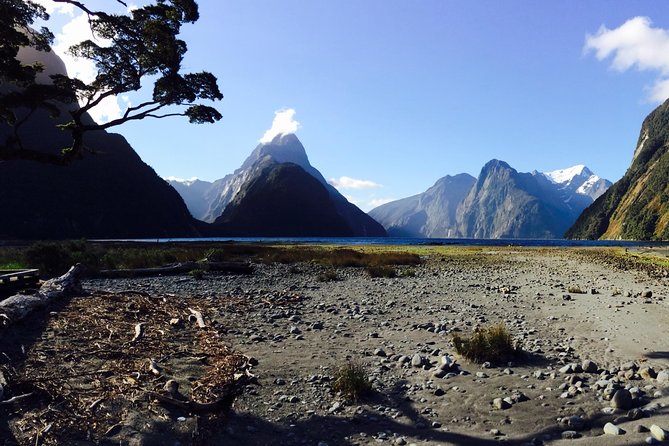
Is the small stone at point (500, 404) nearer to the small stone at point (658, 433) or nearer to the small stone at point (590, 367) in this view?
the small stone at point (658, 433)

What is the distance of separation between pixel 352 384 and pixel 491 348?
138 inches

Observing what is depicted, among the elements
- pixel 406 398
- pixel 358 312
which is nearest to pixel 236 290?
pixel 358 312

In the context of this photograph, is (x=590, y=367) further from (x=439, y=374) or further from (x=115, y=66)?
(x=115, y=66)

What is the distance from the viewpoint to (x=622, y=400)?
6301 millimetres

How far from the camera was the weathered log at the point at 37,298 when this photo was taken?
9602 mm

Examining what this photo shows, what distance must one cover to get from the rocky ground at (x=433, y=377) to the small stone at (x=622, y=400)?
2 centimetres

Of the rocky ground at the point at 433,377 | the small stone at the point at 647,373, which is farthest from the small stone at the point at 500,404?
the small stone at the point at 647,373

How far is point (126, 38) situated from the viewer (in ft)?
50.0

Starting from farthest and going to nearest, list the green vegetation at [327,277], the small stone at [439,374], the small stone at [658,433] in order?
the green vegetation at [327,277]
the small stone at [439,374]
the small stone at [658,433]

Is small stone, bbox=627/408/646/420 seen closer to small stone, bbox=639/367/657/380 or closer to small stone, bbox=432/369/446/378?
small stone, bbox=639/367/657/380

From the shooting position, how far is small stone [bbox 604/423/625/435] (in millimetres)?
5516

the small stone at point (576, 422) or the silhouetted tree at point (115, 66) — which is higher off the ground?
the silhouetted tree at point (115, 66)

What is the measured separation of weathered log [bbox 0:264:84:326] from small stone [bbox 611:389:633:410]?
39.3 ft

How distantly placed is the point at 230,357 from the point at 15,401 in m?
4.19
